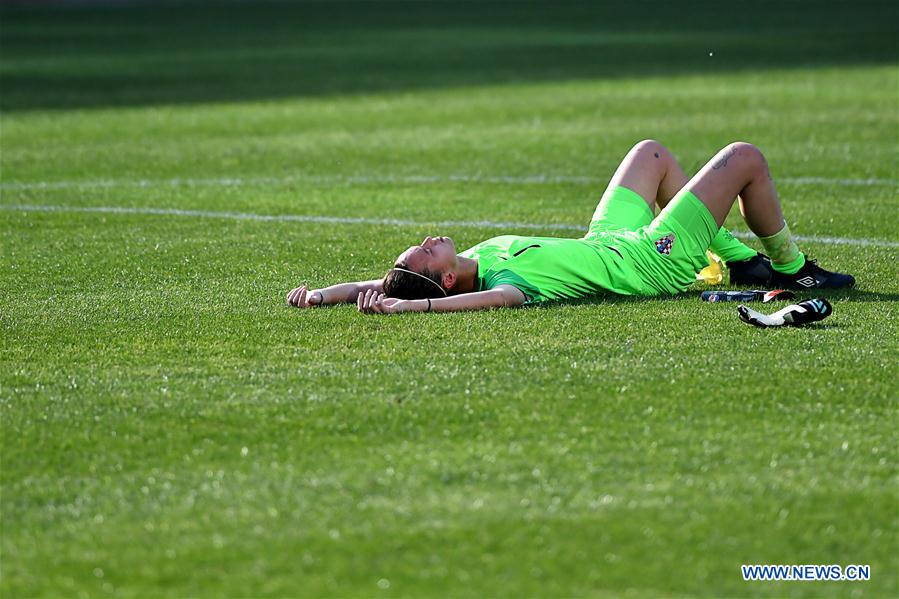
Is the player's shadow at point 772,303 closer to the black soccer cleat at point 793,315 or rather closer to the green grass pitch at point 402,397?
the green grass pitch at point 402,397

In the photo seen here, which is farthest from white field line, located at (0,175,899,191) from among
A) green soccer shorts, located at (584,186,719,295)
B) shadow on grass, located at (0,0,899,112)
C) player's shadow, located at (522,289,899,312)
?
shadow on grass, located at (0,0,899,112)

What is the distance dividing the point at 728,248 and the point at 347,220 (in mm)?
3326

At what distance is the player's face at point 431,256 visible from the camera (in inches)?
280

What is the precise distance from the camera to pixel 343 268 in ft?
28.0

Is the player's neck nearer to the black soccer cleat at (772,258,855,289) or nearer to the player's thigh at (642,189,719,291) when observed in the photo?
the player's thigh at (642,189,719,291)

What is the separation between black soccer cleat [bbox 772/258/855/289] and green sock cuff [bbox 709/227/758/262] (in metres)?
0.22

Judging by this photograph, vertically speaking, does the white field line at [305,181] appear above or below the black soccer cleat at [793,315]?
below

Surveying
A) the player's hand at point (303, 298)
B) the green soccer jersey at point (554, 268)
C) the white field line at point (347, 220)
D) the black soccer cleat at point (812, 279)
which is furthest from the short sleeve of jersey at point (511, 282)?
the white field line at point (347, 220)

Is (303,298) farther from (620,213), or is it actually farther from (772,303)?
(772,303)

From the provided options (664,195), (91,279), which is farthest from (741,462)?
(91,279)

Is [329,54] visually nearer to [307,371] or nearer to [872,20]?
[872,20]

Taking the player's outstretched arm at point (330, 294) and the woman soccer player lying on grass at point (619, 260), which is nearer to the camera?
the woman soccer player lying on grass at point (619, 260)

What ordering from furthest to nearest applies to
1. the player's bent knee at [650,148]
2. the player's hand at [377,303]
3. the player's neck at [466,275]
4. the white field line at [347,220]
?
the white field line at [347,220], the player's bent knee at [650,148], the player's neck at [466,275], the player's hand at [377,303]

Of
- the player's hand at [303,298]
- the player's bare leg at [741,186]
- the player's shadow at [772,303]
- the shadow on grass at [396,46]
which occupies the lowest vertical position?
the shadow on grass at [396,46]
